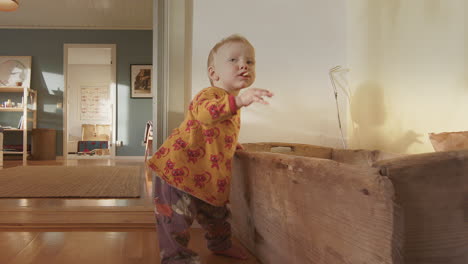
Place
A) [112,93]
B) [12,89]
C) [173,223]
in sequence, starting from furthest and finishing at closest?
[112,93], [12,89], [173,223]

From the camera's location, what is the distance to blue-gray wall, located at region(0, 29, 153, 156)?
6148mm

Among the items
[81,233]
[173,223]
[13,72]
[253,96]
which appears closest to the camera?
[253,96]

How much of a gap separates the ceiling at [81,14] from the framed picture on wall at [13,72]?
65 cm

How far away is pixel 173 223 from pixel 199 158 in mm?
208

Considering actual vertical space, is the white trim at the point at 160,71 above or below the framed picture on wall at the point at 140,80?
below

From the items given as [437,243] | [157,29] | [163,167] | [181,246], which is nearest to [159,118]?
[157,29]

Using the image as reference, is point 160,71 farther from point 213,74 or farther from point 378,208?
point 378,208

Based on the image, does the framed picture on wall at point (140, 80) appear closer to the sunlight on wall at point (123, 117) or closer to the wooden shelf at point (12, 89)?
the sunlight on wall at point (123, 117)

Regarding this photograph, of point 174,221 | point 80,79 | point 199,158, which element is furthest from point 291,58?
point 80,79

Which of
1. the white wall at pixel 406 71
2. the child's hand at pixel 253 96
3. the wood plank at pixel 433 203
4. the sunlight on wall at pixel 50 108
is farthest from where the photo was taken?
the sunlight on wall at pixel 50 108

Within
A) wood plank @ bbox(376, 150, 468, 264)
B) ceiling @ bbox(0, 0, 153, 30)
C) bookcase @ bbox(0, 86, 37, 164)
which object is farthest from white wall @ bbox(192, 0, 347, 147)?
bookcase @ bbox(0, 86, 37, 164)

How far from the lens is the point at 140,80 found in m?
6.36

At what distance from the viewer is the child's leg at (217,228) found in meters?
1.10

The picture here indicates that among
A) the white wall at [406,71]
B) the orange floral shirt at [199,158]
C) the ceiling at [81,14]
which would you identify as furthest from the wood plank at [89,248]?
the ceiling at [81,14]
